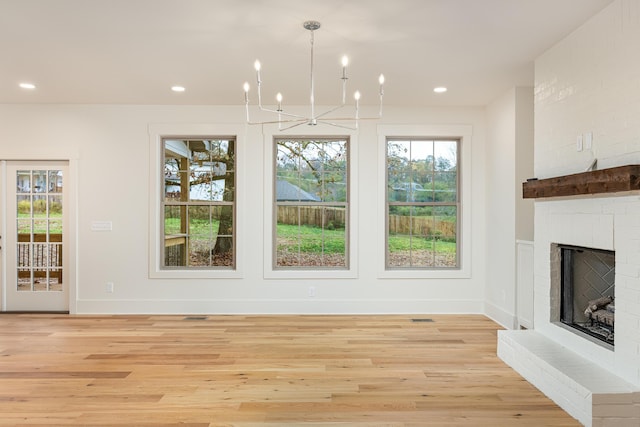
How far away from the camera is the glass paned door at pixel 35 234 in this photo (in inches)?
228

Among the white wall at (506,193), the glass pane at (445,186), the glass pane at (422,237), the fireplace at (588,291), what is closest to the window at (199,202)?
the glass pane at (422,237)

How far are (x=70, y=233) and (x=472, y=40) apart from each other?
5.00 m

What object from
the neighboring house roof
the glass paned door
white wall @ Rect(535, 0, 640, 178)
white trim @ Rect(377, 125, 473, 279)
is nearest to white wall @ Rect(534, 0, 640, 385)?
white wall @ Rect(535, 0, 640, 178)

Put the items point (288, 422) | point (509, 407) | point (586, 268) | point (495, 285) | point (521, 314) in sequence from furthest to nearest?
1. point (495, 285)
2. point (521, 314)
3. point (586, 268)
4. point (509, 407)
5. point (288, 422)

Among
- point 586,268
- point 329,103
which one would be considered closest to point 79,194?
point 329,103

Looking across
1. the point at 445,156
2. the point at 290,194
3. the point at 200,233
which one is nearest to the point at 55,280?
the point at 200,233

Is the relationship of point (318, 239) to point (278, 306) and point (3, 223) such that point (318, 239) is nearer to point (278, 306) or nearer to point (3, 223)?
point (278, 306)

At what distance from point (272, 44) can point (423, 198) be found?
3.06 meters

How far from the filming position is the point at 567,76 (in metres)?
3.57

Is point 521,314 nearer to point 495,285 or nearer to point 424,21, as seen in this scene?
point 495,285

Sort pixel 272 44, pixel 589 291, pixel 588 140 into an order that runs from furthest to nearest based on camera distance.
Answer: pixel 272 44
pixel 589 291
pixel 588 140

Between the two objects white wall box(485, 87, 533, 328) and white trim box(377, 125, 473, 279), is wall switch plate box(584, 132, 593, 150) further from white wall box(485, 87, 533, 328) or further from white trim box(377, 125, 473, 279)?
white trim box(377, 125, 473, 279)

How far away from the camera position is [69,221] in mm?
5754

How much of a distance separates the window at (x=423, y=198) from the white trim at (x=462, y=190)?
15 centimetres
